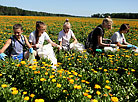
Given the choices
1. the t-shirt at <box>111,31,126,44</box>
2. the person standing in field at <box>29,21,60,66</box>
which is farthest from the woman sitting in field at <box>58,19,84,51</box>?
the t-shirt at <box>111,31,126,44</box>

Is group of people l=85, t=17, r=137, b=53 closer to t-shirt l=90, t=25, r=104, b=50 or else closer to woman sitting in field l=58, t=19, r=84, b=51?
t-shirt l=90, t=25, r=104, b=50

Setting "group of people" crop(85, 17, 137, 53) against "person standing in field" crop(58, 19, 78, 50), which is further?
"person standing in field" crop(58, 19, 78, 50)

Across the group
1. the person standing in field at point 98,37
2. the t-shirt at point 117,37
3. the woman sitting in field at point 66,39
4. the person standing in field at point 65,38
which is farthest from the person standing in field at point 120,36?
the person standing in field at point 65,38

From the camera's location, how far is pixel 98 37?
14.4 feet

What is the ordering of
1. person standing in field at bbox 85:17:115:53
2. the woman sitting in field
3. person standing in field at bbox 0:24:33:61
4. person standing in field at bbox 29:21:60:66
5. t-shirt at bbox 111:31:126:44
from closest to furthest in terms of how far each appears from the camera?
person standing in field at bbox 0:24:33:61 → person standing in field at bbox 29:21:60:66 → person standing in field at bbox 85:17:115:53 → the woman sitting in field → t-shirt at bbox 111:31:126:44

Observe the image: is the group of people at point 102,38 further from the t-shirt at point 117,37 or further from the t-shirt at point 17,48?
the t-shirt at point 17,48

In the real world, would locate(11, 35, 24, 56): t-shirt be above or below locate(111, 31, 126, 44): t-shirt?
below

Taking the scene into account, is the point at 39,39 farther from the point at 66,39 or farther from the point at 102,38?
the point at 102,38

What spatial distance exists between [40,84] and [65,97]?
511 mm

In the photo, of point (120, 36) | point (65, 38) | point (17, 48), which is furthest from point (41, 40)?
point (120, 36)

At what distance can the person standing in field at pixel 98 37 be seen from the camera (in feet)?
13.9

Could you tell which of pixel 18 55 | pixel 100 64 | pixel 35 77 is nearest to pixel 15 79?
pixel 35 77

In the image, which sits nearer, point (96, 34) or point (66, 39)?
point (96, 34)

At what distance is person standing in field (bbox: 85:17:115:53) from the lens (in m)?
4.24
